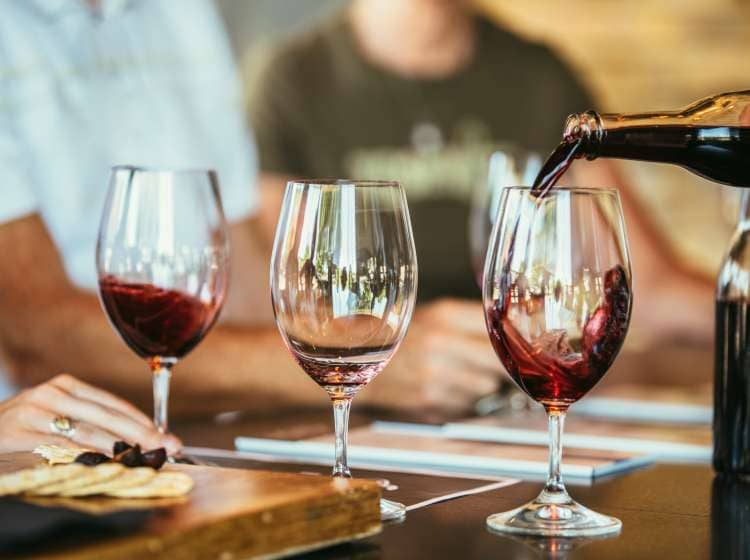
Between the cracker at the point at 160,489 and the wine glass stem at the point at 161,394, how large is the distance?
1.02 ft

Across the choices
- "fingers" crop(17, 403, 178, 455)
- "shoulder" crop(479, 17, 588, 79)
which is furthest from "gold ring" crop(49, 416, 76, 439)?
"shoulder" crop(479, 17, 588, 79)

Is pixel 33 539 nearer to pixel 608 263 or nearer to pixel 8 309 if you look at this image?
pixel 608 263

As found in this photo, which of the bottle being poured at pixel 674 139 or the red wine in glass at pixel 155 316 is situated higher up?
the bottle being poured at pixel 674 139

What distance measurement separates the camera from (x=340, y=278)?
722mm

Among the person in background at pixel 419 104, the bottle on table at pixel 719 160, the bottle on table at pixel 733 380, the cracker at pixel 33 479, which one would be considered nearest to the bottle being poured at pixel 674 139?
Answer: the bottle on table at pixel 719 160

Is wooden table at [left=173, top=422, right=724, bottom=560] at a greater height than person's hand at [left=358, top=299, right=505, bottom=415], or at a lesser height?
lesser

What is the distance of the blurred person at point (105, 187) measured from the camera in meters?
1.69

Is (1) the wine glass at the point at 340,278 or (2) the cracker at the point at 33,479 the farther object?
(1) the wine glass at the point at 340,278

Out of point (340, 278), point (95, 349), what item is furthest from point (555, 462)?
point (95, 349)

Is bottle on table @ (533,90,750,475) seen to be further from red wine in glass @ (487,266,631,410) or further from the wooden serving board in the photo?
the wooden serving board

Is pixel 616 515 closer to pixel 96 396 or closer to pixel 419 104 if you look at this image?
pixel 96 396

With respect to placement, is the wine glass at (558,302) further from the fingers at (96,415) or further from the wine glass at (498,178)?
the wine glass at (498,178)

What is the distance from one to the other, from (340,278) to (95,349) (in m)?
1.10

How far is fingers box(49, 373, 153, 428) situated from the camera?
0.90 metres
